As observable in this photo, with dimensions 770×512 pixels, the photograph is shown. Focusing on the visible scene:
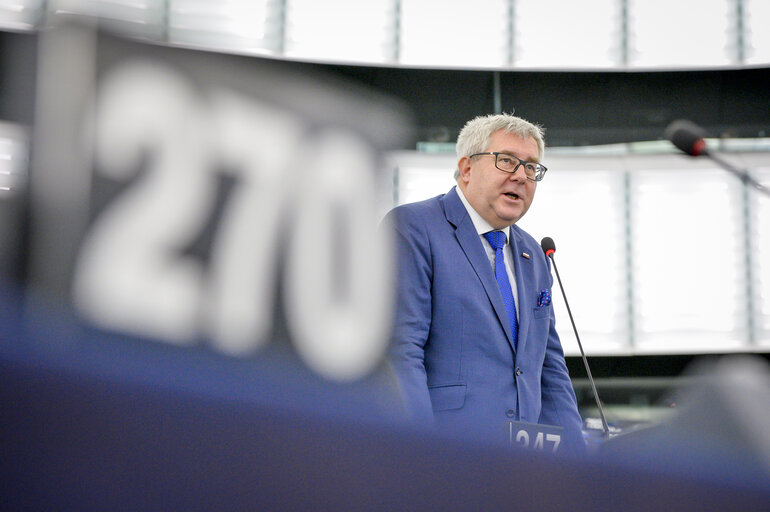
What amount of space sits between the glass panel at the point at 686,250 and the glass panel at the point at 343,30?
412cm

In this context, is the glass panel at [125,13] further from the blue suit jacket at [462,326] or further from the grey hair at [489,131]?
the grey hair at [489,131]

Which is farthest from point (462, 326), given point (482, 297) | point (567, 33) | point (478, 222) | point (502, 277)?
point (567, 33)

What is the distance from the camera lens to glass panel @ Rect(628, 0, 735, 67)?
12016 mm

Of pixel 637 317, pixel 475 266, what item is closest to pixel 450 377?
pixel 475 266

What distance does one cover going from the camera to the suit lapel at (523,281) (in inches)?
83.6

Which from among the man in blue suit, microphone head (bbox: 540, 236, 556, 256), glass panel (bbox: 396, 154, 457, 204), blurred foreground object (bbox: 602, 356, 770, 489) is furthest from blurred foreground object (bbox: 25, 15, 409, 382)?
glass panel (bbox: 396, 154, 457, 204)

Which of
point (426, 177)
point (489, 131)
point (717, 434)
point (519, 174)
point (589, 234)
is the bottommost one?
point (717, 434)

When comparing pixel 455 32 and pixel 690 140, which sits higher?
pixel 455 32

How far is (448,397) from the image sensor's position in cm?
202

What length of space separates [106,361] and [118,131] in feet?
0.45

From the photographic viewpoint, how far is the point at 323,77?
0.59 meters

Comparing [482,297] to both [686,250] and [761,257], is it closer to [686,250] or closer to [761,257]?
[686,250]

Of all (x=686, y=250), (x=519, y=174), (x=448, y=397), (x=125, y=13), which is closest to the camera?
(x=125, y=13)

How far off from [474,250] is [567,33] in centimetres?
1095
